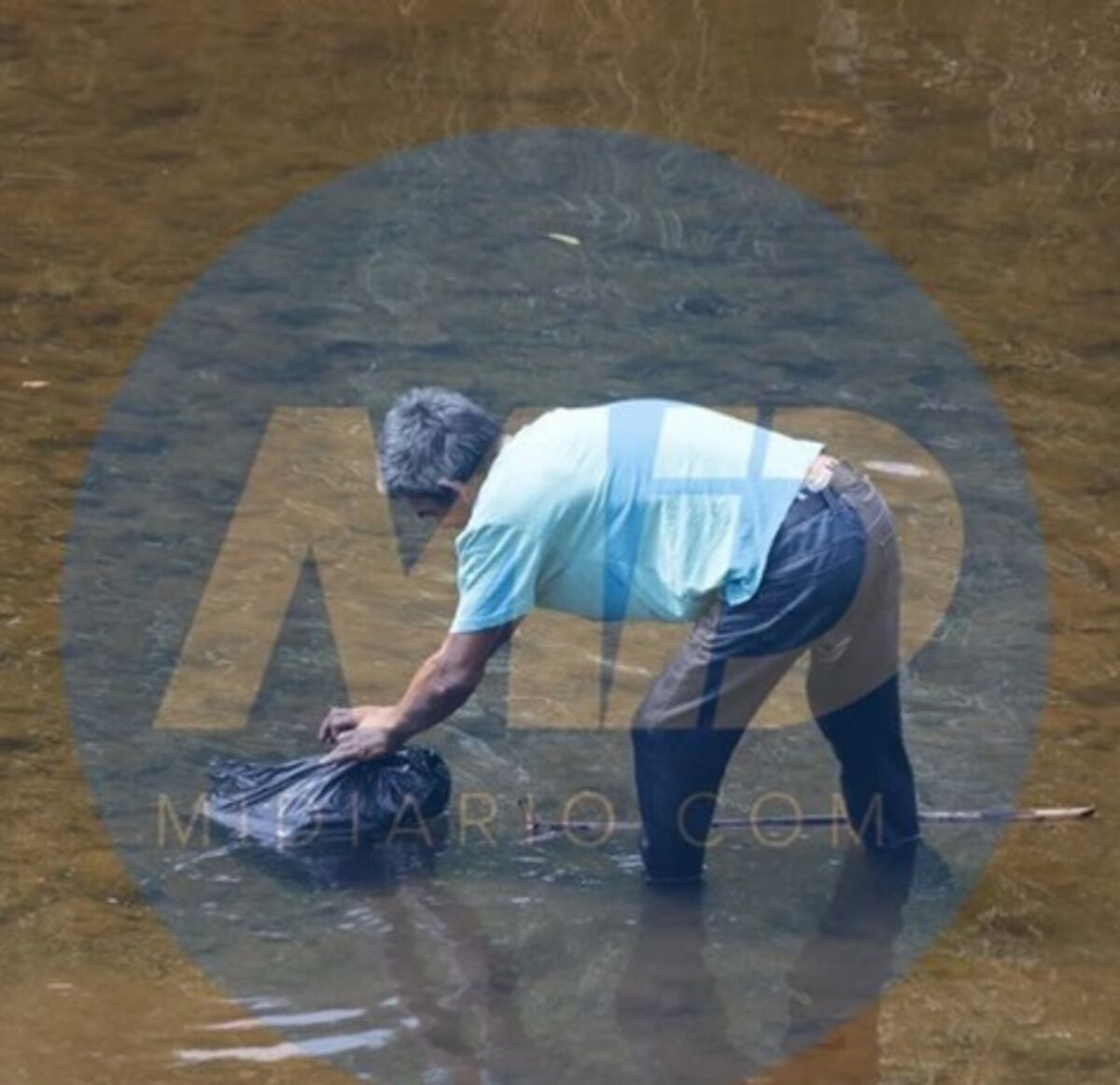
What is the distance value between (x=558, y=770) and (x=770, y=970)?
1138mm

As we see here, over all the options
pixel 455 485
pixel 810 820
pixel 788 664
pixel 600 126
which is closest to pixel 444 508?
pixel 455 485

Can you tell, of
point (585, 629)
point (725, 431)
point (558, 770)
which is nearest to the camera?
point (725, 431)

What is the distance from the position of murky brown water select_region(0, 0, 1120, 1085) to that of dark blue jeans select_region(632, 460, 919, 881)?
0.63 metres

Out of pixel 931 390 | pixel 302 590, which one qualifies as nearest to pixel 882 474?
pixel 931 390

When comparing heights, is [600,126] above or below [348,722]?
above

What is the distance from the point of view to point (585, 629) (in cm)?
808

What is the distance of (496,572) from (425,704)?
18.3 inches

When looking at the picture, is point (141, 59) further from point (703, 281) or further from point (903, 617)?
point (903, 617)

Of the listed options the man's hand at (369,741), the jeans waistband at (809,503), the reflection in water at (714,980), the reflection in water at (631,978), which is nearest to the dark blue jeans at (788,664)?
the jeans waistband at (809,503)

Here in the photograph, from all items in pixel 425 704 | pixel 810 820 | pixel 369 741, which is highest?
pixel 425 704

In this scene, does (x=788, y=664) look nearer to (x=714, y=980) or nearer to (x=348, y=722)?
(x=714, y=980)

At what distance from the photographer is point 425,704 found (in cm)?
617

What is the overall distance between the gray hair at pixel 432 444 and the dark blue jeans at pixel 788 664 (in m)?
0.69

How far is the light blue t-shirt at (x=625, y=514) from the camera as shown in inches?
231
